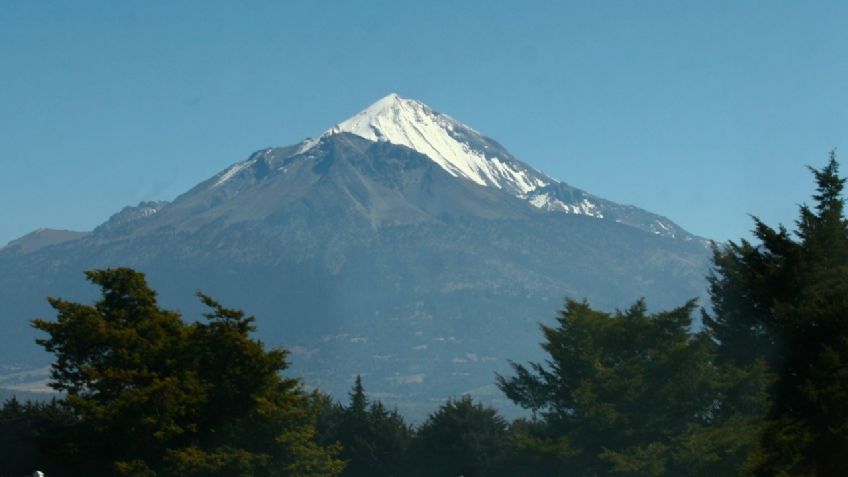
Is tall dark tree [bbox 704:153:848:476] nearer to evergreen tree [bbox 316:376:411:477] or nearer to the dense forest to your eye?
the dense forest

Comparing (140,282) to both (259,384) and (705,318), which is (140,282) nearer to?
(259,384)

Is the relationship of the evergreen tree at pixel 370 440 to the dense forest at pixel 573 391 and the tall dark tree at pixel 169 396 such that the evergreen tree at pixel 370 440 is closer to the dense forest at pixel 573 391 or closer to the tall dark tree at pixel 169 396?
the dense forest at pixel 573 391

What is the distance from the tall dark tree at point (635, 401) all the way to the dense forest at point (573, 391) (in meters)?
0.09

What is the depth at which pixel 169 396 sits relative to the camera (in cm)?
4959

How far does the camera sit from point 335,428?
83.9 meters

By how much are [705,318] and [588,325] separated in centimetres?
949

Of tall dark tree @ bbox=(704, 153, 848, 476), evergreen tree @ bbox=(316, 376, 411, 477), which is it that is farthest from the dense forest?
evergreen tree @ bbox=(316, 376, 411, 477)

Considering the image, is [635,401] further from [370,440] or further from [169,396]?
[370,440]

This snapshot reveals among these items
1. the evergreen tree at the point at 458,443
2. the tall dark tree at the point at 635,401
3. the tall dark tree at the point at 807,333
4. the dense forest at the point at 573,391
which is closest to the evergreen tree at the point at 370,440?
the evergreen tree at the point at 458,443

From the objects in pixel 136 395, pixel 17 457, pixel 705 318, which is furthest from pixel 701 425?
pixel 17 457

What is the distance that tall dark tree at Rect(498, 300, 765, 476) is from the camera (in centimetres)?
5941

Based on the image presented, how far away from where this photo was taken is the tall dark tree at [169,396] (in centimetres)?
4994

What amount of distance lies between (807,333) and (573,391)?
2149 cm

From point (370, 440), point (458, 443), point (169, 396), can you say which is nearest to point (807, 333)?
point (169, 396)
